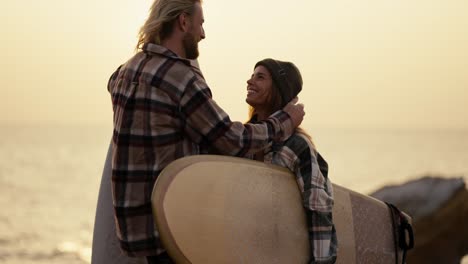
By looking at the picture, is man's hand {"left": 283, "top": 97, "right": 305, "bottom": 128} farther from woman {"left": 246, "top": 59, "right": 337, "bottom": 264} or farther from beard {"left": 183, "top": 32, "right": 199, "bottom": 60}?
beard {"left": 183, "top": 32, "right": 199, "bottom": 60}

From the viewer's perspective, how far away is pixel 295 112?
3865mm

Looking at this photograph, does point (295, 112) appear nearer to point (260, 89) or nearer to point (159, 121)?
point (260, 89)

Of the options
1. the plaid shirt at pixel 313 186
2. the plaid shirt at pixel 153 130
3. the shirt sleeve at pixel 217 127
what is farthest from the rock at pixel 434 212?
the plaid shirt at pixel 153 130

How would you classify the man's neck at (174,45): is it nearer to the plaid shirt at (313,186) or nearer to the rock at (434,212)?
the plaid shirt at (313,186)

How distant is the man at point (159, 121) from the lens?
352 centimetres

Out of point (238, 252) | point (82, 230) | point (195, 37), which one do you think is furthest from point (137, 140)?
point (82, 230)

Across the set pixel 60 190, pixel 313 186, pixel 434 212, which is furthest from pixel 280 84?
pixel 60 190

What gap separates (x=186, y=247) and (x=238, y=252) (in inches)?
13.3

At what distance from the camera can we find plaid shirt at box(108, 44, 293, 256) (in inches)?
138

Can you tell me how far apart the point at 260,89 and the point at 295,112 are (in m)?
0.27

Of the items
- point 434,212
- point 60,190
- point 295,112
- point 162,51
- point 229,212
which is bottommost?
point 60,190

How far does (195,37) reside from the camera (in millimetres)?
3645

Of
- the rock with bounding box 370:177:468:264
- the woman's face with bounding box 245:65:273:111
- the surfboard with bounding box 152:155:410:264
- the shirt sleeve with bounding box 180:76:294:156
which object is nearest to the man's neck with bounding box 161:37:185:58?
the shirt sleeve with bounding box 180:76:294:156

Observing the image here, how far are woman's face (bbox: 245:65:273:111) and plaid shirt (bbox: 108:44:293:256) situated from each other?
449 mm
